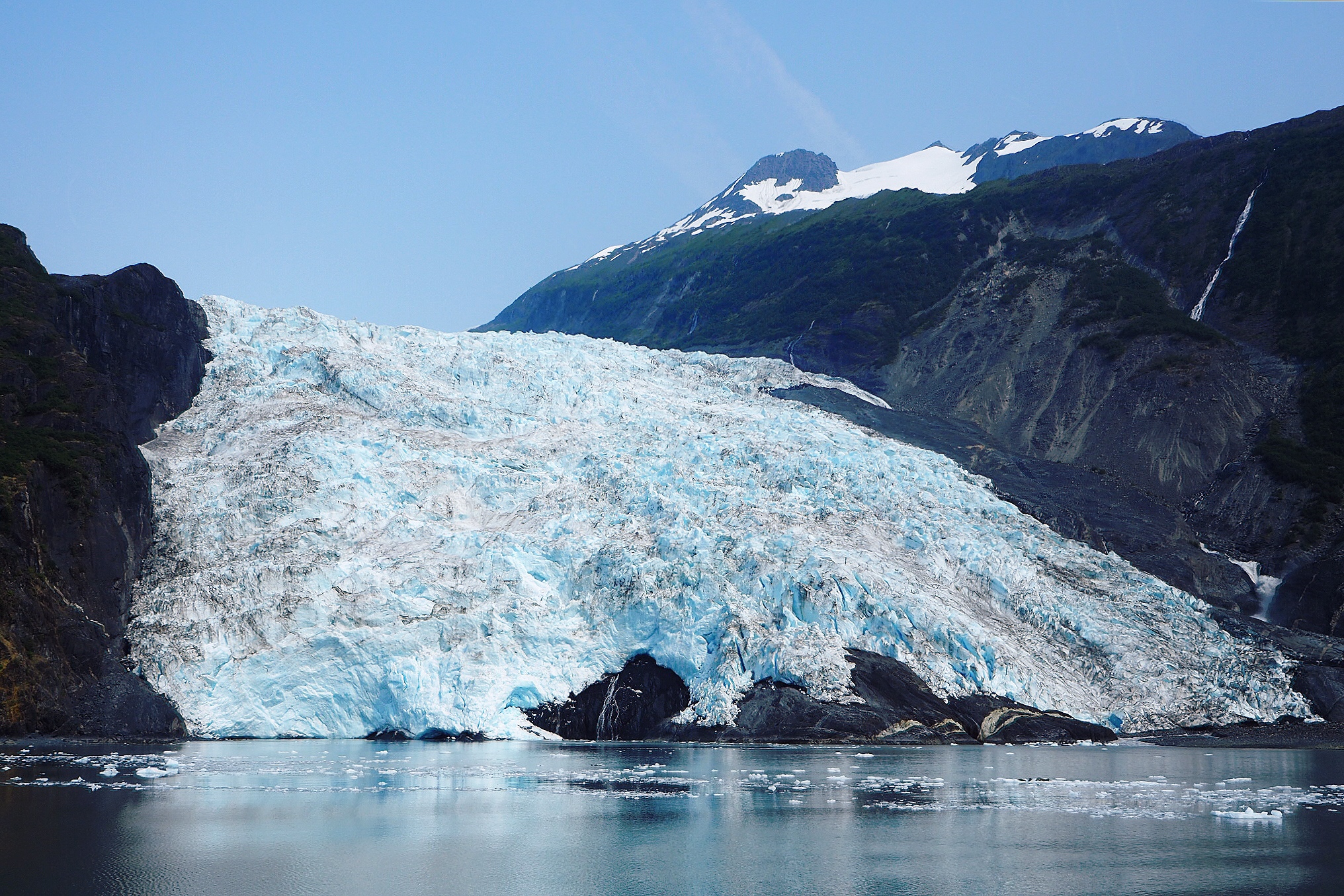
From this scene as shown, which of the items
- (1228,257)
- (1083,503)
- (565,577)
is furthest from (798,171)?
(565,577)

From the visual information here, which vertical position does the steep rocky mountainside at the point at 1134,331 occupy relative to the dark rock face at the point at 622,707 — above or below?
above

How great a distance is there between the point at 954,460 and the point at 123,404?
35792 millimetres

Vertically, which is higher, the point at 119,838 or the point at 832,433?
the point at 832,433

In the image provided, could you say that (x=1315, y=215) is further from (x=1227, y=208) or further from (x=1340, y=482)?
(x=1340, y=482)

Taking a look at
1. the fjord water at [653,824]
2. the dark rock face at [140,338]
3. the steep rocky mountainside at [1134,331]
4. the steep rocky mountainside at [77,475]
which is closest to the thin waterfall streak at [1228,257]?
the steep rocky mountainside at [1134,331]

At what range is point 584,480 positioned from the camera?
42250mm

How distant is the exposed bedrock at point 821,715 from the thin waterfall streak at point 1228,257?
42.9 m

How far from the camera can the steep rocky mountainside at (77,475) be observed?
29547 mm

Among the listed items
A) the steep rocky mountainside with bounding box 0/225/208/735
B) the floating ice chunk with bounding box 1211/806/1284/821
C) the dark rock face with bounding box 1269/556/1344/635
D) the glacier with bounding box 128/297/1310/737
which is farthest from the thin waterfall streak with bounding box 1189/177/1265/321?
the steep rocky mountainside with bounding box 0/225/208/735

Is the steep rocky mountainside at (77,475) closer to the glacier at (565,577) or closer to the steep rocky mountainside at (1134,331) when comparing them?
the glacier at (565,577)

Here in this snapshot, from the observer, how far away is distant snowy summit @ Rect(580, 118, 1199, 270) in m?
145

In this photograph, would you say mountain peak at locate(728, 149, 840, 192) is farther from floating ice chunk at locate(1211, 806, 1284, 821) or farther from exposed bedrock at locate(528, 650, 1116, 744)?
floating ice chunk at locate(1211, 806, 1284, 821)

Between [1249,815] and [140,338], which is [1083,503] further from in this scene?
[140,338]

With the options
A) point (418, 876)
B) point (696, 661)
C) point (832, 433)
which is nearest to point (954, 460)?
point (832, 433)
